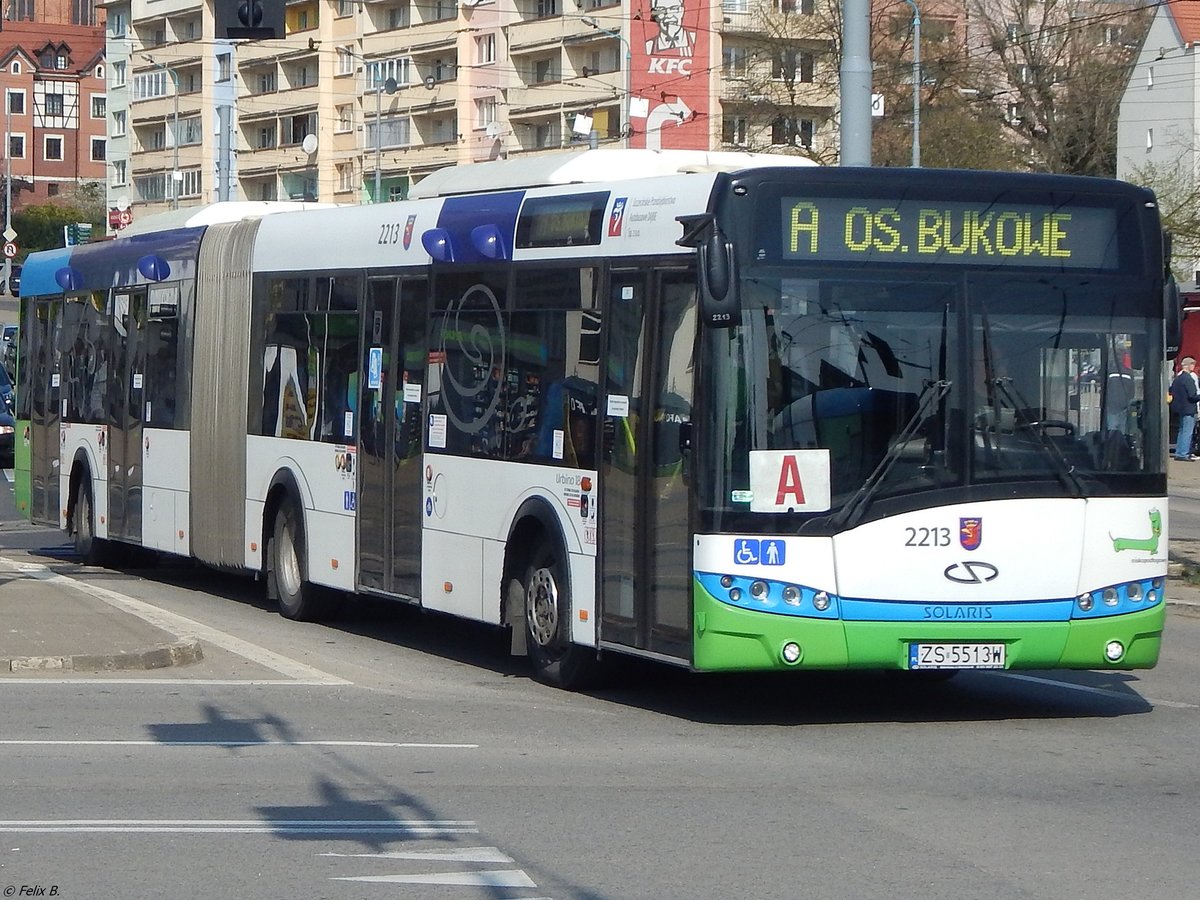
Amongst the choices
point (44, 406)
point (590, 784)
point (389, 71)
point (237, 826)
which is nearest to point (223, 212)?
point (44, 406)

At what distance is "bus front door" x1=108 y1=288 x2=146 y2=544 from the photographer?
1880 centimetres

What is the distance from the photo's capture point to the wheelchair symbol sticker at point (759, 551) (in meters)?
10.3

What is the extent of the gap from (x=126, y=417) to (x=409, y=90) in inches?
2821

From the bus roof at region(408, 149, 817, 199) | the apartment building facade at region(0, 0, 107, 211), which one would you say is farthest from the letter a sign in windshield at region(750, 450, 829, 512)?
the apartment building facade at region(0, 0, 107, 211)

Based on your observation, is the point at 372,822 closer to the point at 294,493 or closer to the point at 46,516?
the point at 294,493

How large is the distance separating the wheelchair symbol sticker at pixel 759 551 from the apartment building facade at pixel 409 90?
46641mm

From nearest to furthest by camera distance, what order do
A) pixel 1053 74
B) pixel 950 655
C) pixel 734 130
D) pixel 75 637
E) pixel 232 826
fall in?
pixel 232 826, pixel 950 655, pixel 75 637, pixel 734 130, pixel 1053 74

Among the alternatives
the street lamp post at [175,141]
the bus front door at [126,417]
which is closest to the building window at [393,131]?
the street lamp post at [175,141]

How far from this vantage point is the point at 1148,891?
6938mm

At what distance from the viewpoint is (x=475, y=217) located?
13.0 m

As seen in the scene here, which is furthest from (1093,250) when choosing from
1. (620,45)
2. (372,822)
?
(620,45)

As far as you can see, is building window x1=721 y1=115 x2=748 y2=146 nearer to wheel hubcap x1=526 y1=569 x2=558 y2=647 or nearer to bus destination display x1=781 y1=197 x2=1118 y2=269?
wheel hubcap x1=526 y1=569 x2=558 y2=647

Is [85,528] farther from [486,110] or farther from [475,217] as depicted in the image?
[486,110]

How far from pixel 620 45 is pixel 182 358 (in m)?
61.1
